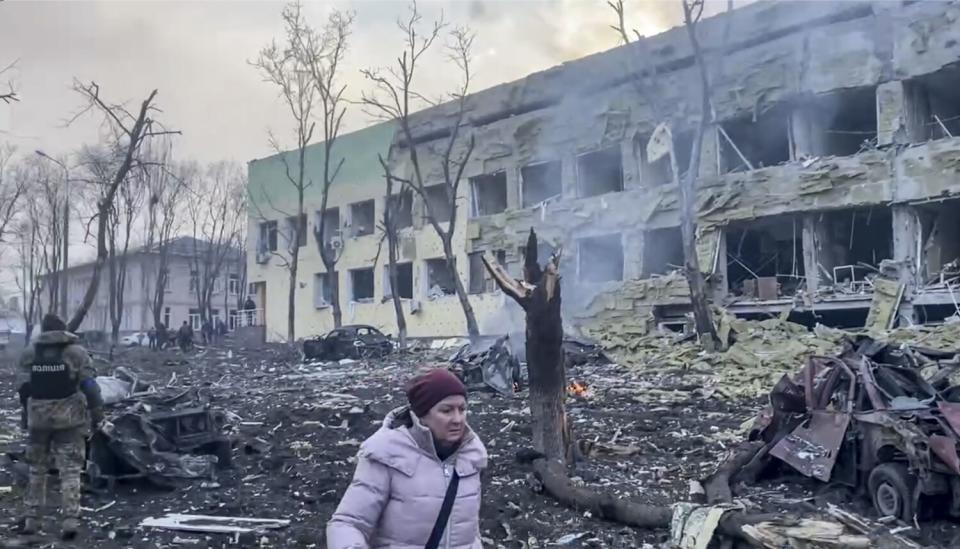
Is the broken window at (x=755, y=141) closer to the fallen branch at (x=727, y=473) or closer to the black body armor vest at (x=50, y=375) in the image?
the fallen branch at (x=727, y=473)

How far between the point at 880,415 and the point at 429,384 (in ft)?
19.0

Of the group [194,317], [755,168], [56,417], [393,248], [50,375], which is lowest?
[56,417]

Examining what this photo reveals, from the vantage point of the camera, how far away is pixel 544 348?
898cm

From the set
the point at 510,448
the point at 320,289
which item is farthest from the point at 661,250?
the point at 320,289

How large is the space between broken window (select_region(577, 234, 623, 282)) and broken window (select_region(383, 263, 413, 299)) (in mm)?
10105

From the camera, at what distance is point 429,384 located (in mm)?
2904

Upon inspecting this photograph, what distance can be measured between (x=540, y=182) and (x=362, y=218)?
36.5 ft

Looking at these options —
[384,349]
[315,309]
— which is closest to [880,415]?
[384,349]

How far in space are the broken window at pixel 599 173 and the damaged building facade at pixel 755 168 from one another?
6cm

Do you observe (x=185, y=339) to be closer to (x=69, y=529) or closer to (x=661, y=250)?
(x=661, y=250)

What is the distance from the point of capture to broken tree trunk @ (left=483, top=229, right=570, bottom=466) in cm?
888

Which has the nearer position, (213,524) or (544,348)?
(213,524)

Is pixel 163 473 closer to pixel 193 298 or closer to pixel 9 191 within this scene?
pixel 9 191

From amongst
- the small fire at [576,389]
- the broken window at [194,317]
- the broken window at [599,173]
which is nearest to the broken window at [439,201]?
the broken window at [599,173]
